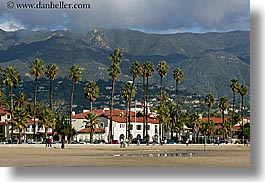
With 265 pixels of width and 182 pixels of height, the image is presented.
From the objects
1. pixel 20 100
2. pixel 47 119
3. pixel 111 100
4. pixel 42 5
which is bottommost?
pixel 47 119

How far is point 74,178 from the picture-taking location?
48.7 feet

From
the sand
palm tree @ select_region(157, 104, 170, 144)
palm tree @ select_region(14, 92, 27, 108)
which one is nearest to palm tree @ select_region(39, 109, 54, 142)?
palm tree @ select_region(14, 92, 27, 108)

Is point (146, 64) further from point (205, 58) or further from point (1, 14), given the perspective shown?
point (1, 14)

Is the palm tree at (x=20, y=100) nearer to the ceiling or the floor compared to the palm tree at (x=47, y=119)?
nearer to the ceiling

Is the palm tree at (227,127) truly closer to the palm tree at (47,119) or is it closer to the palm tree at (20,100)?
the palm tree at (47,119)

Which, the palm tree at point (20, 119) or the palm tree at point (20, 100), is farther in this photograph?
the palm tree at point (20, 100)

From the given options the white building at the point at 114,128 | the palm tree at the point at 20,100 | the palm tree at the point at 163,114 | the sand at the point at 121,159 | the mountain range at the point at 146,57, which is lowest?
the sand at the point at 121,159

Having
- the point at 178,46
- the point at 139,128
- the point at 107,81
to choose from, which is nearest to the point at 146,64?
the point at 139,128

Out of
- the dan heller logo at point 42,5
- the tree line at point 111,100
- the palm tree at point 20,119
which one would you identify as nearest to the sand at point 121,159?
the dan heller logo at point 42,5

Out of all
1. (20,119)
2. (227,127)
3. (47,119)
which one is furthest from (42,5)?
(227,127)

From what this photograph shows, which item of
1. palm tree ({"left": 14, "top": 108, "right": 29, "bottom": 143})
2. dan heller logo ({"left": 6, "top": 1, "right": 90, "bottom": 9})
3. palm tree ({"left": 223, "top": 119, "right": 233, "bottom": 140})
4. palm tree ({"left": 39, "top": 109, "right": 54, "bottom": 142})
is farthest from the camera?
palm tree ({"left": 223, "top": 119, "right": 233, "bottom": 140})

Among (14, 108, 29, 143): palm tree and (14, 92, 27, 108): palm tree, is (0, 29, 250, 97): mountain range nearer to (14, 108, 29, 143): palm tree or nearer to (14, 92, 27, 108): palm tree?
(14, 92, 27, 108): palm tree

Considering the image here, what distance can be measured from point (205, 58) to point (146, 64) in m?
43.0

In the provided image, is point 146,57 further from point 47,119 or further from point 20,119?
point 20,119
